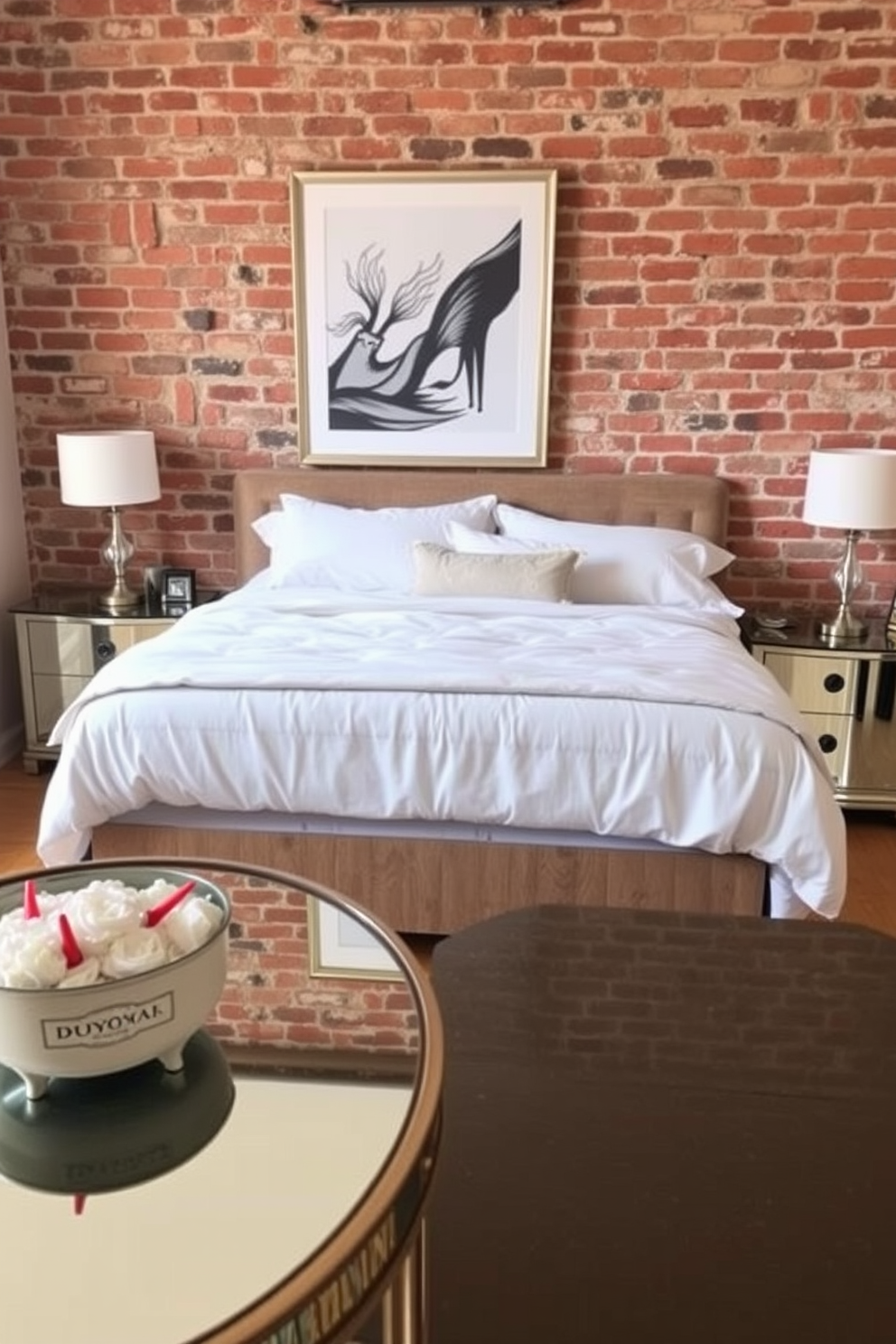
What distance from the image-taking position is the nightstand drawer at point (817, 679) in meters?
3.59

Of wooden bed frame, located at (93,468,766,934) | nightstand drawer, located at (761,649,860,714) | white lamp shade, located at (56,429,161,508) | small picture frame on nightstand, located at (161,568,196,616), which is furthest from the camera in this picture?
small picture frame on nightstand, located at (161,568,196,616)

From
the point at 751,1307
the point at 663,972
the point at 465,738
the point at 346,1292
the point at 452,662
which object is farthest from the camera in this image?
the point at 452,662

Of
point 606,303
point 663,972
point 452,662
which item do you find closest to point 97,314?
point 606,303

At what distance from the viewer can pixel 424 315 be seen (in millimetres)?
3979

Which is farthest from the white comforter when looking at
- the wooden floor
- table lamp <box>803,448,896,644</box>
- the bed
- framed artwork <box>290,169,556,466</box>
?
framed artwork <box>290,169,556,466</box>

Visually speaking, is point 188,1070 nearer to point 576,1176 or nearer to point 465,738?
point 576,1176

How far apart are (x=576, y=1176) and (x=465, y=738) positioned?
145 centimetres

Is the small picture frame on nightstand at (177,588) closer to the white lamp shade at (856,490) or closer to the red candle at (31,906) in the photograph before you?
the white lamp shade at (856,490)

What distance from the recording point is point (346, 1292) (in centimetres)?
88

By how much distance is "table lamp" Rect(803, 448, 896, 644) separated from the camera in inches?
141

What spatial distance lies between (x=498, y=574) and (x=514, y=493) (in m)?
0.64

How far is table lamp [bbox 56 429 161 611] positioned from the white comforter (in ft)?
4.14

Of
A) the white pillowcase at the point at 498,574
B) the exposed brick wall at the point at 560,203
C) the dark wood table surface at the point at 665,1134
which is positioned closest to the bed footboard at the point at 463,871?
the dark wood table surface at the point at 665,1134

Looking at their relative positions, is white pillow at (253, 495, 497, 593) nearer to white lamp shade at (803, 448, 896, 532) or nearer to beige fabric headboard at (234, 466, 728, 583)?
beige fabric headboard at (234, 466, 728, 583)
